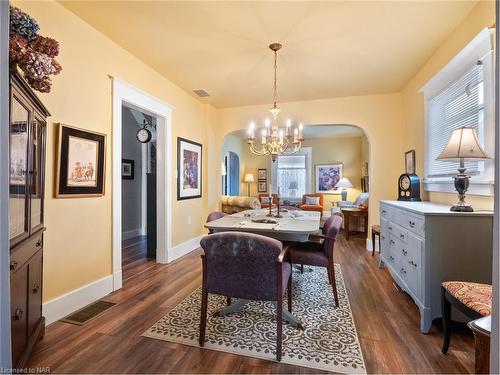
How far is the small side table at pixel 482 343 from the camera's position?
2.91 feet

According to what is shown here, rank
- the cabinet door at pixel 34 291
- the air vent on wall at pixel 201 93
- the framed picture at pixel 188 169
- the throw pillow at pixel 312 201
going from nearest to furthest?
the cabinet door at pixel 34 291, the framed picture at pixel 188 169, the air vent on wall at pixel 201 93, the throw pillow at pixel 312 201

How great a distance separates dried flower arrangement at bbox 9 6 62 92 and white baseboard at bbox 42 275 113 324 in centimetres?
172

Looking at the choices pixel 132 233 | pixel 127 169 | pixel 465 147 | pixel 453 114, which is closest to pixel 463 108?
pixel 453 114

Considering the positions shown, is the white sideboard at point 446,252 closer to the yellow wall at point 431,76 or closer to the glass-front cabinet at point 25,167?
the yellow wall at point 431,76

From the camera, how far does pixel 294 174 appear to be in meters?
8.74

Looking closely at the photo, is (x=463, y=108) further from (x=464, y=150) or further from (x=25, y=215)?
(x=25, y=215)

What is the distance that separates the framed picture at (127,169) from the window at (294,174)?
15.8 feet

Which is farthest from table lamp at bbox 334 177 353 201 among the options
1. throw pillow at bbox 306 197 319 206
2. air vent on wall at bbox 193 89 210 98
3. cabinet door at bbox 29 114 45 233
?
cabinet door at bbox 29 114 45 233

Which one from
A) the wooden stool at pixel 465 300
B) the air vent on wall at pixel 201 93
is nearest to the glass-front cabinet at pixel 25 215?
the wooden stool at pixel 465 300

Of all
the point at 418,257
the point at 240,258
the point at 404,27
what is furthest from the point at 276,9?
the point at 418,257

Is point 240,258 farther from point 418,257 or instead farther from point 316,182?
point 316,182

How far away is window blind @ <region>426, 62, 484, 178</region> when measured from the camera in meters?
2.25

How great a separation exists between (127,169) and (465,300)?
557cm

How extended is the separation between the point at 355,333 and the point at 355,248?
290cm
